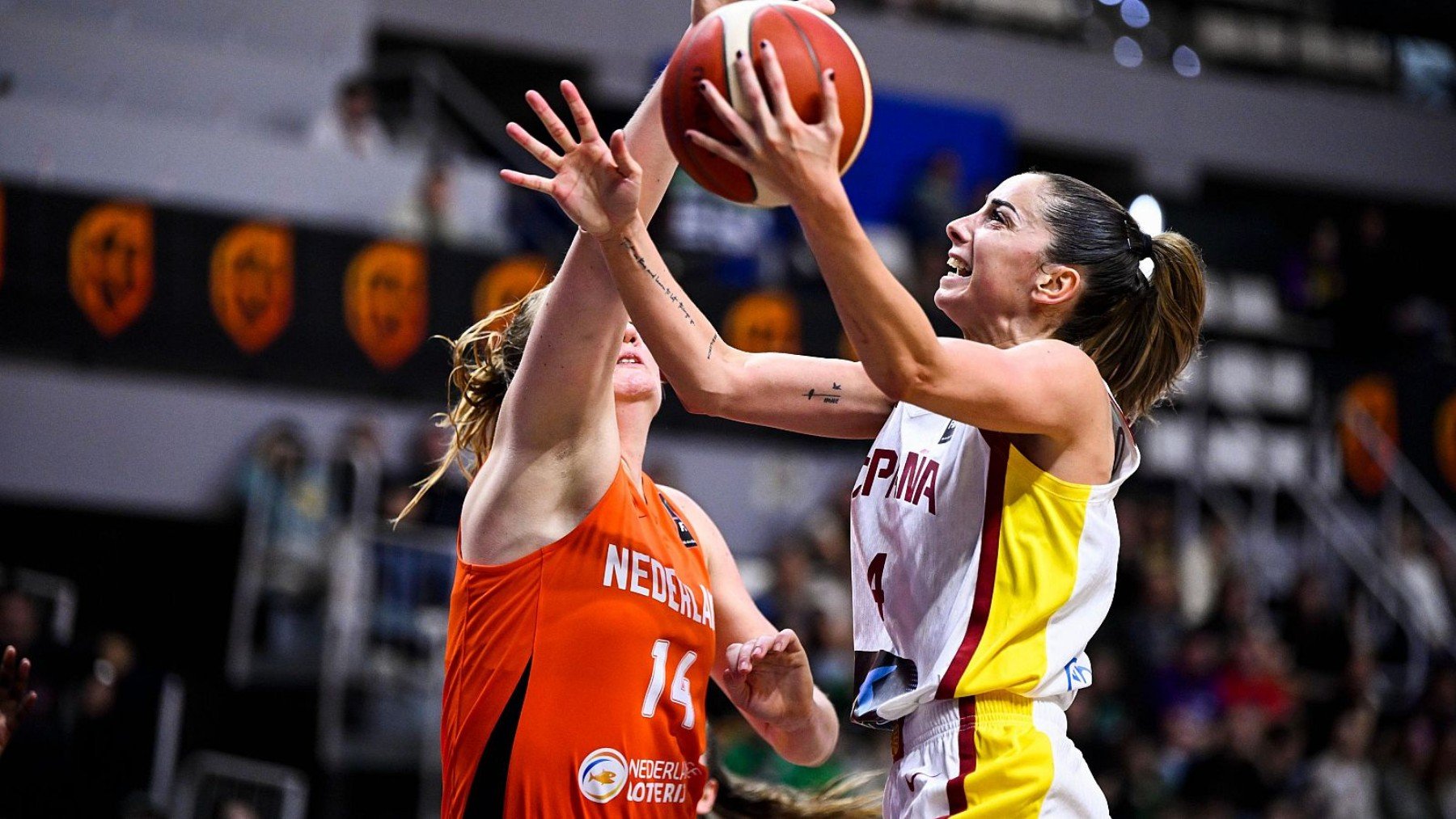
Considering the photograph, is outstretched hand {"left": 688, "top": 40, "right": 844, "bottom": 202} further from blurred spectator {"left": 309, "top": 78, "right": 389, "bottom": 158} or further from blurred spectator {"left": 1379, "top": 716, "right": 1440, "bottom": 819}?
blurred spectator {"left": 309, "top": 78, "right": 389, "bottom": 158}

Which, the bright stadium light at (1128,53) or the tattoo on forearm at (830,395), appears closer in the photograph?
the tattoo on forearm at (830,395)

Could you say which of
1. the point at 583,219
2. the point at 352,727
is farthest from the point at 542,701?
the point at 352,727

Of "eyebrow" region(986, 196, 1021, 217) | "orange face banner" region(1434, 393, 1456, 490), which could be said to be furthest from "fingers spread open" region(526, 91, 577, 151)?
"orange face banner" region(1434, 393, 1456, 490)

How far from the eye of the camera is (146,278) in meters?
10.4

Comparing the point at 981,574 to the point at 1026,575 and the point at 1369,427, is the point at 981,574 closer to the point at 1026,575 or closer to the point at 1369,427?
the point at 1026,575

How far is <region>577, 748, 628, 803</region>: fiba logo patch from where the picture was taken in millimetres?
3168

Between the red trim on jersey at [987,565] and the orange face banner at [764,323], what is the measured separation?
8.62 meters

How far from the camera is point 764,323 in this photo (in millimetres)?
11852

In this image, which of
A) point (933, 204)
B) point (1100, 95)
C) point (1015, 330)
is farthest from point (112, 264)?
point (1100, 95)

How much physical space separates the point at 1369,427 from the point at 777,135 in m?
12.7

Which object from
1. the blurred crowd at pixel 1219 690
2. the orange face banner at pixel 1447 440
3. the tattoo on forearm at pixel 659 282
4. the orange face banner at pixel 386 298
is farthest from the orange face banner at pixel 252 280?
the orange face banner at pixel 1447 440

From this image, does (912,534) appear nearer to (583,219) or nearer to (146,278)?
(583,219)

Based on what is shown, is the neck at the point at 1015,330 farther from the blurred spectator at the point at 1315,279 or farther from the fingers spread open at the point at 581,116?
the blurred spectator at the point at 1315,279

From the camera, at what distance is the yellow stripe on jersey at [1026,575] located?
2957mm
